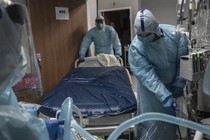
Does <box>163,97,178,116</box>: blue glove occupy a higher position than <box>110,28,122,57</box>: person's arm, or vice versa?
<box>110,28,122,57</box>: person's arm

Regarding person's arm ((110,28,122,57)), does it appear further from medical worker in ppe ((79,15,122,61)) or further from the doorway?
the doorway

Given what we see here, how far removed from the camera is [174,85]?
1.95 meters

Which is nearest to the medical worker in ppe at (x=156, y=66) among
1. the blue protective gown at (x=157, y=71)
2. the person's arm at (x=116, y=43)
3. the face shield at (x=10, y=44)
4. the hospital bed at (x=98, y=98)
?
the blue protective gown at (x=157, y=71)

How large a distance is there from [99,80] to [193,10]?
1193mm

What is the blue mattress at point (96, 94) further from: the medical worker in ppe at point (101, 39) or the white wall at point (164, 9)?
the white wall at point (164, 9)

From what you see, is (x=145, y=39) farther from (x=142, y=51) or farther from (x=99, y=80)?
(x=99, y=80)

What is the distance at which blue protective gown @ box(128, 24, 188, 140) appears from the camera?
1.80m

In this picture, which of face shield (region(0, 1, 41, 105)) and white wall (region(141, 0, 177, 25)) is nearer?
face shield (region(0, 1, 41, 105))

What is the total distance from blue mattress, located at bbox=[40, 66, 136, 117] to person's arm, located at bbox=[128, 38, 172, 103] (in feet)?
0.61

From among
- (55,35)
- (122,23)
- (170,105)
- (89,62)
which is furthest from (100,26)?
(170,105)

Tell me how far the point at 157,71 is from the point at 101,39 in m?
2.08

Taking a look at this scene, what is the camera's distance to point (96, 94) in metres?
2.04

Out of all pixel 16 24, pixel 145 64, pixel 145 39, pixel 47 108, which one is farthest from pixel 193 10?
pixel 16 24

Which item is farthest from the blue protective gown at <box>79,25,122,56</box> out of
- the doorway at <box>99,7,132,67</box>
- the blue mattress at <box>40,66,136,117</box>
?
the doorway at <box>99,7,132,67</box>
